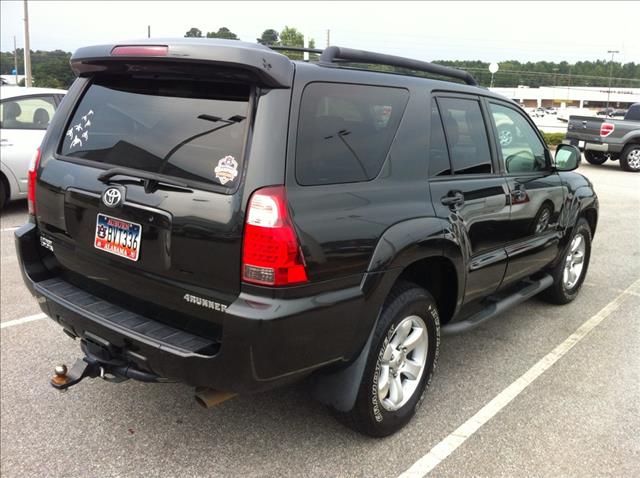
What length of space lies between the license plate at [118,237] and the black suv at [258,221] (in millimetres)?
10

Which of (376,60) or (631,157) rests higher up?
(376,60)

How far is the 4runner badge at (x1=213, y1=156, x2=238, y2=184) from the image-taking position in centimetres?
225

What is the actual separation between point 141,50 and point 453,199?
1766 millimetres

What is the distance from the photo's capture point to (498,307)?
146 inches

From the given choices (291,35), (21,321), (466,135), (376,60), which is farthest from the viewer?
(291,35)

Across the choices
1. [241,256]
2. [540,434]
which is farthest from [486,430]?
[241,256]

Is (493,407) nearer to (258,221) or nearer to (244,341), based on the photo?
(244,341)

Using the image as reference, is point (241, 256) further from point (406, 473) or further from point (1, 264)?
point (1, 264)

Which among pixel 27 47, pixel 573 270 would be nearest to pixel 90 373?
pixel 573 270

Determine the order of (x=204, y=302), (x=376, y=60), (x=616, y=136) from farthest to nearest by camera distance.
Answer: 1. (x=616, y=136)
2. (x=376, y=60)
3. (x=204, y=302)

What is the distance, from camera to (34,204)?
10.0ft

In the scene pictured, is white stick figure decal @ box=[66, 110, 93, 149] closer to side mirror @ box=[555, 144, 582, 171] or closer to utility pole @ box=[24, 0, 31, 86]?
side mirror @ box=[555, 144, 582, 171]

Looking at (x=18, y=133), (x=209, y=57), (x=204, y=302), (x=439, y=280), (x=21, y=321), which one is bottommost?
(x=21, y=321)

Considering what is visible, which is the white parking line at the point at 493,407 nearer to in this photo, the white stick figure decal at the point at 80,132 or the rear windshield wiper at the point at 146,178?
the rear windshield wiper at the point at 146,178
